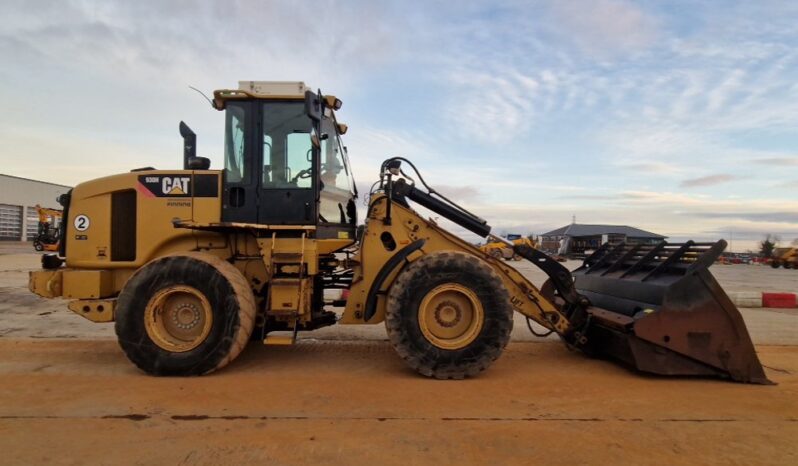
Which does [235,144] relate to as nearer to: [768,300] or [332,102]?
[332,102]

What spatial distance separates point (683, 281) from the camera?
5.49 meters

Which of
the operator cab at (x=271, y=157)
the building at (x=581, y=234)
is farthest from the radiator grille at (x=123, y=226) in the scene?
the building at (x=581, y=234)

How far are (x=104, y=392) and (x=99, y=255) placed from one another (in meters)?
1.98

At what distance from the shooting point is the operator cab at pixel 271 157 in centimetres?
602

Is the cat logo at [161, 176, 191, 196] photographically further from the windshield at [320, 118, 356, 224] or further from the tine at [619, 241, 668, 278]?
the tine at [619, 241, 668, 278]

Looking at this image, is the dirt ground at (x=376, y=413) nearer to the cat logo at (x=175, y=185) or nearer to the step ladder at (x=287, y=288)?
the step ladder at (x=287, y=288)

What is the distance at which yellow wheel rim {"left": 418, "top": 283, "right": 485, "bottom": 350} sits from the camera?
5.62 metres

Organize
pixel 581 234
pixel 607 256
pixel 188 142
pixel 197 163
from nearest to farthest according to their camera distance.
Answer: pixel 197 163, pixel 188 142, pixel 607 256, pixel 581 234

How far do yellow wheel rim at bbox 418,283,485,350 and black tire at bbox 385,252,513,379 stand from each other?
6cm

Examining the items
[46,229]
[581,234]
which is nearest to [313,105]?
[46,229]

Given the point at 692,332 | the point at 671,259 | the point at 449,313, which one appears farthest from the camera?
the point at 671,259

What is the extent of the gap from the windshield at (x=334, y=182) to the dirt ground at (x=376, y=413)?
1.74 metres

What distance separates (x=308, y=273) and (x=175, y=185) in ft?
6.17

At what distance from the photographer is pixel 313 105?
5.54 meters
